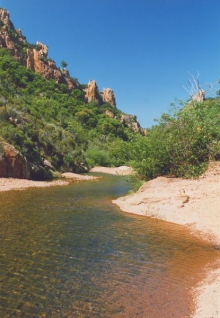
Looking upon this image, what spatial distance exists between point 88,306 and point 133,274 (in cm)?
219

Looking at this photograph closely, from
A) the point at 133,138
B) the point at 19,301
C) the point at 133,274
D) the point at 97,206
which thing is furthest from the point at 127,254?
the point at 133,138

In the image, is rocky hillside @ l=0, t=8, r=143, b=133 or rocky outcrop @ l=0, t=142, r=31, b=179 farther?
rocky hillside @ l=0, t=8, r=143, b=133

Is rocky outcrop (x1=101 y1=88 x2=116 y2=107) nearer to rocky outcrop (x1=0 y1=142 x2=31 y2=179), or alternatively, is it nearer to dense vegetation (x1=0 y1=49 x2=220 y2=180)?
dense vegetation (x1=0 y1=49 x2=220 y2=180)

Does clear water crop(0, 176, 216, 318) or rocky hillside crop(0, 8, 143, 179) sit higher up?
rocky hillside crop(0, 8, 143, 179)

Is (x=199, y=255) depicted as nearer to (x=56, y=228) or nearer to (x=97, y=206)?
(x=56, y=228)

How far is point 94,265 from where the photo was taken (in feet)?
28.6

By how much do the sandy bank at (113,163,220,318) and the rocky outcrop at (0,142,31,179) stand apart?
45.2 feet

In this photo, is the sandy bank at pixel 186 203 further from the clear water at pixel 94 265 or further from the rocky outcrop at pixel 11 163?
the rocky outcrop at pixel 11 163

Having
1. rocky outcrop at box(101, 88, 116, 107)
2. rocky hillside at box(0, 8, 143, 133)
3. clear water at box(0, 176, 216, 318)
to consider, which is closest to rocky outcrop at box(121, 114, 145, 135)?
rocky hillside at box(0, 8, 143, 133)

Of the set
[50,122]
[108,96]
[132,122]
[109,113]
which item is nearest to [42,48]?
[108,96]

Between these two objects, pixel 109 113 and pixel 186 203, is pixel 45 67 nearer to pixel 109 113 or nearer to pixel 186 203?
pixel 109 113

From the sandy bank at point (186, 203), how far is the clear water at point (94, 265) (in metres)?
1.06

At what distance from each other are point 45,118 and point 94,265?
55.7 meters

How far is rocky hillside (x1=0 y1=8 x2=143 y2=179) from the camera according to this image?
1341 inches
